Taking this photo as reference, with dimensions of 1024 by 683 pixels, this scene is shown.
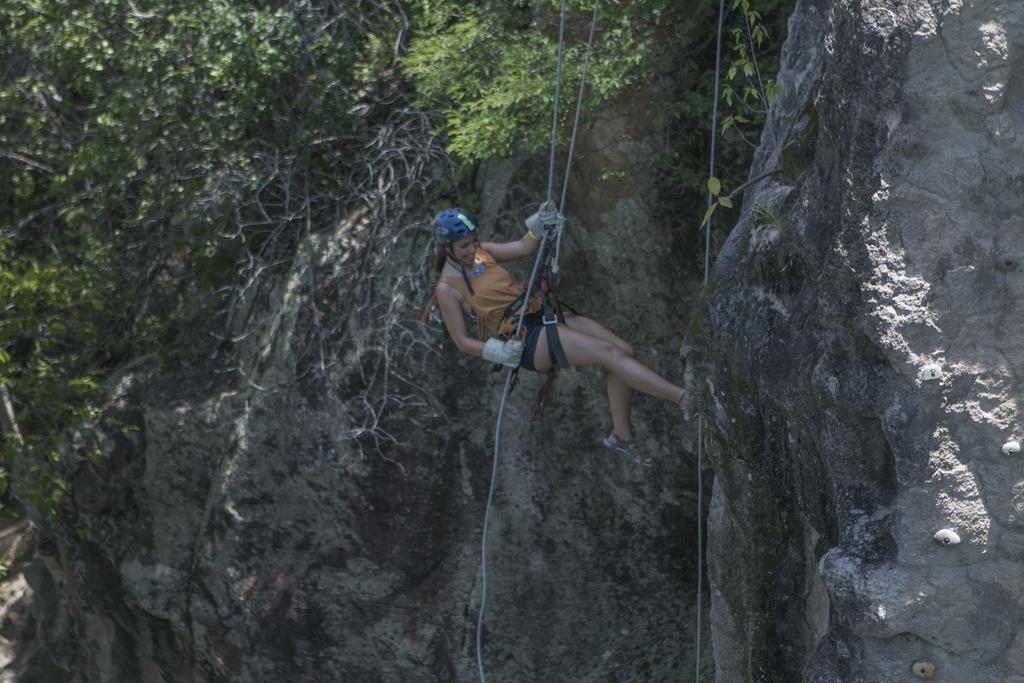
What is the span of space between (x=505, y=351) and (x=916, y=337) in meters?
2.37

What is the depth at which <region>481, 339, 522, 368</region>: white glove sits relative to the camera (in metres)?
6.47

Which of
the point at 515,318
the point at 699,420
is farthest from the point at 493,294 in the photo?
the point at 699,420

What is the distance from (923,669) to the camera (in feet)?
15.2

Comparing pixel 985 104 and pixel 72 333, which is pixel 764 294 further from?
pixel 72 333

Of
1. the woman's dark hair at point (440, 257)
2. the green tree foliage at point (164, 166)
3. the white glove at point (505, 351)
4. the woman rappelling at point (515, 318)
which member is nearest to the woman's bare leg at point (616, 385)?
the woman rappelling at point (515, 318)

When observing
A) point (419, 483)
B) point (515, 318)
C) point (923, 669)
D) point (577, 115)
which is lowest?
point (923, 669)

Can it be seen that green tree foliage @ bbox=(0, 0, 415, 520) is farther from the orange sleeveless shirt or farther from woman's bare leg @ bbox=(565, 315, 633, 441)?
woman's bare leg @ bbox=(565, 315, 633, 441)

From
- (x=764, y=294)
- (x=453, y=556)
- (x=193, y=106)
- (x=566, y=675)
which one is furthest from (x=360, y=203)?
(x=764, y=294)

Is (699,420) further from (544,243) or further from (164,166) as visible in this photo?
(164,166)

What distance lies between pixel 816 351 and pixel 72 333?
5.51 meters

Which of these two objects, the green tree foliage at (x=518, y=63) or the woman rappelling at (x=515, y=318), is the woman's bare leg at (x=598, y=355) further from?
the green tree foliage at (x=518, y=63)

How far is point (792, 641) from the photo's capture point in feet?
18.8

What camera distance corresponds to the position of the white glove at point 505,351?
6469 millimetres

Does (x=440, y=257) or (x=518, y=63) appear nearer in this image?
(x=440, y=257)
